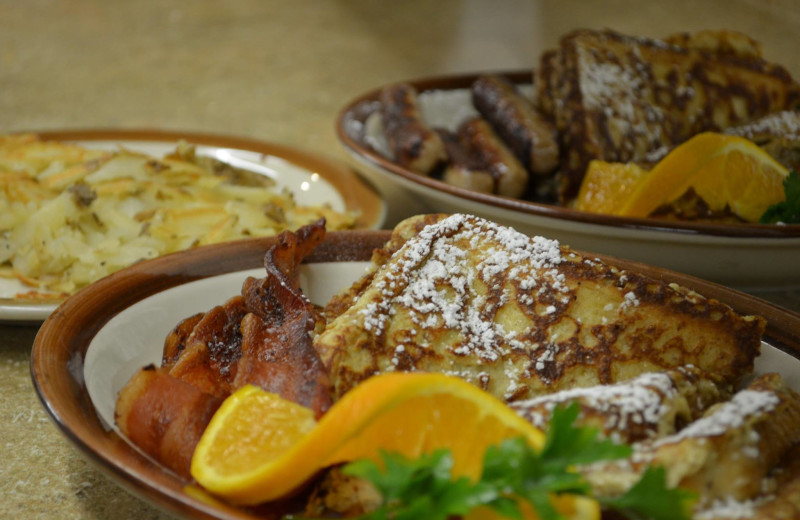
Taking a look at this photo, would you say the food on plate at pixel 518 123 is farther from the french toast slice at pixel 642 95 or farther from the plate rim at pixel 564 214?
the plate rim at pixel 564 214

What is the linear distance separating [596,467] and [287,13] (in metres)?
4.59

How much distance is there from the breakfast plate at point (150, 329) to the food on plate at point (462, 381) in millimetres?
43

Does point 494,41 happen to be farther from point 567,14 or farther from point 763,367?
point 763,367

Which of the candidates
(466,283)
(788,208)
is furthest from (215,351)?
(788,208)

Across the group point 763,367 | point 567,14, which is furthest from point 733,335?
point 567,14

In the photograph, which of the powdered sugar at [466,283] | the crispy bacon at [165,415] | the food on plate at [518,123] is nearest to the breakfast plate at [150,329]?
the crispy bacon at [165,415]

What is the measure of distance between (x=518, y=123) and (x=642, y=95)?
334mm

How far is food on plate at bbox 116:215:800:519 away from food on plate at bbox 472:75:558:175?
939 mm

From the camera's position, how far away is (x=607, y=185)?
6.17 ft

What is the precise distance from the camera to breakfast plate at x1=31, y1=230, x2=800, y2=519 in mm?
874

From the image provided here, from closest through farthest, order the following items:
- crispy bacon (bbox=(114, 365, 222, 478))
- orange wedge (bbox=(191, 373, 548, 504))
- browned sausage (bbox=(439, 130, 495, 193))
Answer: orange wedge (bbox=(191, 373, 548, 504))
crispy bacon (bbox=(114, 365, 222, 478))
browned sausage (bbox=(439, 130, 495, 193))

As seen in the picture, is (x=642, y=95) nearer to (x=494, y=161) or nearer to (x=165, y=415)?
(x=494, y=161)

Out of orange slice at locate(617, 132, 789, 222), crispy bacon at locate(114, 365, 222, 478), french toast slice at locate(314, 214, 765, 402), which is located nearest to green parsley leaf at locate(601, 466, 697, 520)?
french toast slice at locate(314, 214, 765, 402)

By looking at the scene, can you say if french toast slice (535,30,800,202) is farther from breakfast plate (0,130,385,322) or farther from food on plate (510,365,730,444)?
food on plate (510,365,730,444)
